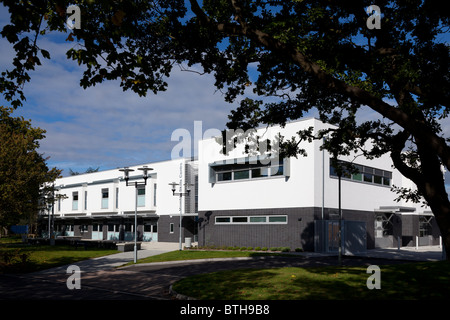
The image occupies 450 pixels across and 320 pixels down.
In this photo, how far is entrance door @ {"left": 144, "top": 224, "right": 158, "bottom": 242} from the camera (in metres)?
47.9

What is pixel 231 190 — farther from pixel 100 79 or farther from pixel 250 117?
pixel 100 79

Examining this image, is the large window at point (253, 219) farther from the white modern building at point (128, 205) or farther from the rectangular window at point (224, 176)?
the white modern building at point (128, 205)

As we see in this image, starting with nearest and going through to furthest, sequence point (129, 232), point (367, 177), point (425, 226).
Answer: point (367, 177) → point (425, 226) → point (129, 232)

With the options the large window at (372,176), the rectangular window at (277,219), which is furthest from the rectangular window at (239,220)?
the large window at (372,176)

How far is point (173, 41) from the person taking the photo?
13.5m

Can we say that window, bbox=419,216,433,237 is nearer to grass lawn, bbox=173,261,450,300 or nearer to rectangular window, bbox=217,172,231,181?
rectangular window, bbox=217,172,231,181

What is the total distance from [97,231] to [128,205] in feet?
28.3

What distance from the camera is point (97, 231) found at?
56312 mm

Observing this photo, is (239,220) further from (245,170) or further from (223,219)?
(245,170)

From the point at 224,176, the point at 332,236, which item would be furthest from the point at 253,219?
the point at 332,236

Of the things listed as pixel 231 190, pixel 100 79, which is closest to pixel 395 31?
pixel 100 79

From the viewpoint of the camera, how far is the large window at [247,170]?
3350cm

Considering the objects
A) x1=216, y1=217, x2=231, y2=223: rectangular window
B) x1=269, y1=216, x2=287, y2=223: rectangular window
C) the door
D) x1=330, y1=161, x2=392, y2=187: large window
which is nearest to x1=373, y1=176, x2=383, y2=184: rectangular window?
x1=330, y1=161, x2=392, y2=187: large window

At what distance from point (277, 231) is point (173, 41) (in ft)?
71.8
